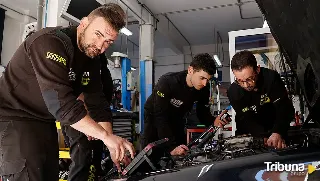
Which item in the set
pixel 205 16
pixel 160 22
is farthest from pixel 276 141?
pixel 160 22

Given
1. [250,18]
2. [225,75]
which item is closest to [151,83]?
[250,18]

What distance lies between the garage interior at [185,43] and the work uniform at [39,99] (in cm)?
43

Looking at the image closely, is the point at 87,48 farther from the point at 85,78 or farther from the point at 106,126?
the point at 106,126

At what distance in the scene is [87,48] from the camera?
1489 mm

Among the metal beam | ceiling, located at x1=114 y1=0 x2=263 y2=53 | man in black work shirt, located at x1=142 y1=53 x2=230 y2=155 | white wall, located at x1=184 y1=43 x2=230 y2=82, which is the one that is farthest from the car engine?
white wall, located at x1=184 y1=43 x2=230 y2=82

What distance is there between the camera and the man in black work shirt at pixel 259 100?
197 centimetres

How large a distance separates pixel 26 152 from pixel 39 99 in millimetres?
265

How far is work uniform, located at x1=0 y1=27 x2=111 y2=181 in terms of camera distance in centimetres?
125

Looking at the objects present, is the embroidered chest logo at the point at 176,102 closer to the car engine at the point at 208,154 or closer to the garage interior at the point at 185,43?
the garage interior at the point at 185,43

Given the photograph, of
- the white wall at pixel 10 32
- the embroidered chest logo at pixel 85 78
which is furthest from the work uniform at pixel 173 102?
the white wall at pixel 10 32

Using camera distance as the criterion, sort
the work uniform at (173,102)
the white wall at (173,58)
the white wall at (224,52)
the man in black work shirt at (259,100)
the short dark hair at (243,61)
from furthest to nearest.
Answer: the white wall at (173,58) → the white wall at (224,52) → the work uniform at (173,102) → the short dark hair at (243,61) → the man in black work shirt at (259,100)

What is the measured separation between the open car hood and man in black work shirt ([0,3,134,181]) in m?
0.71

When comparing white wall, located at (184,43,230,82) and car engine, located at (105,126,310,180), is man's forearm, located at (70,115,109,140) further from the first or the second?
white wall, located at (184,43,230,82)

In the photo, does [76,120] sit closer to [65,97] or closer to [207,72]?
[65,97]
